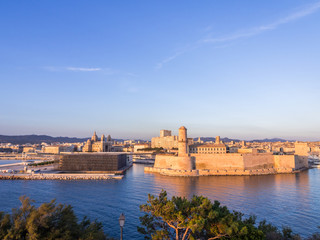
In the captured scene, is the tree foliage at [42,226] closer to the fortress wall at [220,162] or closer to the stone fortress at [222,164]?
the stone fortress at [222,164]

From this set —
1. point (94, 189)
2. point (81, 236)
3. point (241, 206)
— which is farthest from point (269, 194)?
point (81, 236)

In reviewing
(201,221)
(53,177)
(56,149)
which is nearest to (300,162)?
(53,177)

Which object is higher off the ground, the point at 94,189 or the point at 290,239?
the point at 290,239

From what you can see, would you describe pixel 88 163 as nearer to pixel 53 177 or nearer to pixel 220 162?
pixel 53 177

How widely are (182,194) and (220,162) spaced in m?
18.2

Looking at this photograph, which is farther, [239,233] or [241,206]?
[241,206]

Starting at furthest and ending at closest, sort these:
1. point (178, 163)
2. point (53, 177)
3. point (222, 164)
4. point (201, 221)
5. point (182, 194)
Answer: point (222, 164) → point (178, 163) → point (53, 177) → point (182, 194) → point (201, 221)

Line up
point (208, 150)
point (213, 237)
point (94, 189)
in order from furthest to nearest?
point (208, 150) < point (94, 189) < point (213, 237)

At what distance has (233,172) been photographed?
130ft

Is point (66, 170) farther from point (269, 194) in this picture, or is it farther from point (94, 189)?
point (269, 194)

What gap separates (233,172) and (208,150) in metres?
14.2

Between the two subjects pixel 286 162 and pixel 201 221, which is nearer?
pixel 201 221

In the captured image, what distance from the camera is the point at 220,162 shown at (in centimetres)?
4116

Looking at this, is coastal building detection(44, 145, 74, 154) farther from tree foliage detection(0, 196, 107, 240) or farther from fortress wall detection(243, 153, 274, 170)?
tree foliage detection(0, 196, 107, 240)
